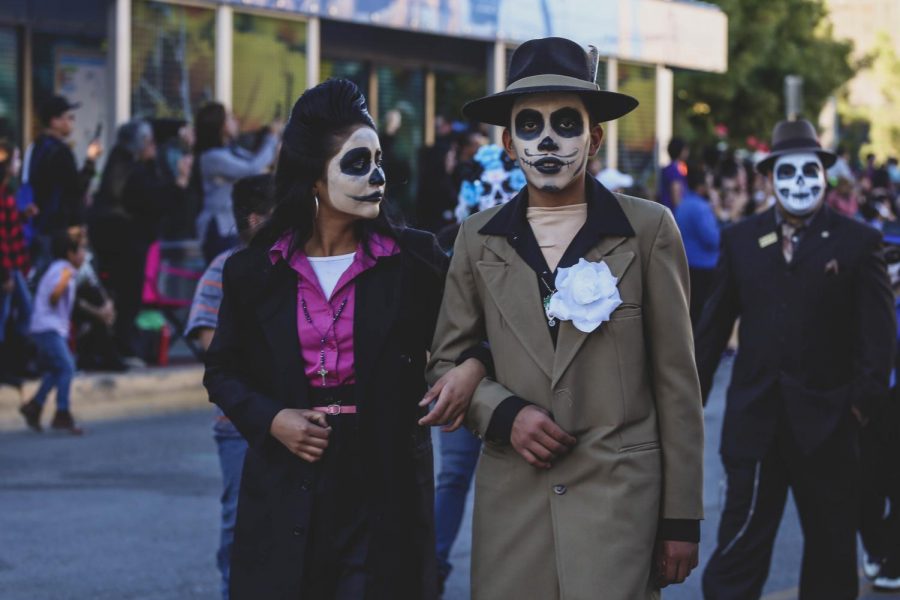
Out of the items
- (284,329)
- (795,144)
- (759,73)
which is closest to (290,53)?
(795,144)

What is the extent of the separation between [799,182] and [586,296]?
2655 mm

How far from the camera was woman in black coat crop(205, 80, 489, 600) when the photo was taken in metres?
4.08

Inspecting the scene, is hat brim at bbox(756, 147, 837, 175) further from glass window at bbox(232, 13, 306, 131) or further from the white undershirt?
glass window at bbox(232, 13, 306, 131)

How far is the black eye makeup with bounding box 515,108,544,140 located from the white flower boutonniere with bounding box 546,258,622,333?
403mm

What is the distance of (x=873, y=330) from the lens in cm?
596

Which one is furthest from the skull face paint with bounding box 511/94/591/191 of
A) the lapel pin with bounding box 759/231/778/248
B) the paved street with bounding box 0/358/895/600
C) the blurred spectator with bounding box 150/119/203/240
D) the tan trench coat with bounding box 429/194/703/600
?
the blurred spectator with bounding box 150/119/203/240

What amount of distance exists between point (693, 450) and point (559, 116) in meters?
0.96

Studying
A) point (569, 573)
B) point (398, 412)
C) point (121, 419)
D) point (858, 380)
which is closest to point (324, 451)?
point (398, 412)

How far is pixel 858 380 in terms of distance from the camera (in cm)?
596

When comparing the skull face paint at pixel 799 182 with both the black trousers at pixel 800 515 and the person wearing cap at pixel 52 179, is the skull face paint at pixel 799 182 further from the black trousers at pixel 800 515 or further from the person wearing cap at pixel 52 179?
the person wearing cap at pixel 52 179

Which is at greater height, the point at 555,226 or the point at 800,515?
the point at 555,226

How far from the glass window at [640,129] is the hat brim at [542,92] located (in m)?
17.5

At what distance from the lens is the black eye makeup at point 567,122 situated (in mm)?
4113

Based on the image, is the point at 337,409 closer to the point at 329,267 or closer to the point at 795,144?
the point at 329,267
